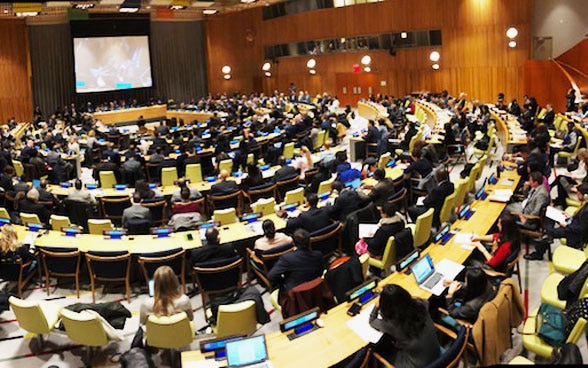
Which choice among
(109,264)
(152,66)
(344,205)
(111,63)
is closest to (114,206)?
(109,264)

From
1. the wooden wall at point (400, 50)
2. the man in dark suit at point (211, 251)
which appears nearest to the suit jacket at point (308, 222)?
the man in dark suit at point (211, 251)

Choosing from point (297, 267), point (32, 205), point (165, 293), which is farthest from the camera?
point (32, 205)

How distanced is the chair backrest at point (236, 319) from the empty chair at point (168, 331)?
352mm

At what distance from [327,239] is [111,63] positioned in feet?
96.1

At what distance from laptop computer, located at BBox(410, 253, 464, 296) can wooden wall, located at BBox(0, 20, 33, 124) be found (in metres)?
30.2

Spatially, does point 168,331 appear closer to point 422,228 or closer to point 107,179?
point 422,228

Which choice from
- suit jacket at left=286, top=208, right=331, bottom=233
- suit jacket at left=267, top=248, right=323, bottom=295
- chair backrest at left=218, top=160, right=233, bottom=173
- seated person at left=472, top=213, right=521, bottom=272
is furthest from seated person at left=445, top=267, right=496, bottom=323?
chair backrest at left=218, top=160, right=233, bottom=173

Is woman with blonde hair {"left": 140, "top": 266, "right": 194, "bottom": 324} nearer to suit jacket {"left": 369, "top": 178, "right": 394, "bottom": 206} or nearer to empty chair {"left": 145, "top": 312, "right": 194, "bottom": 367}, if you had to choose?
empty chair {"left": 145, "top": 312, "right": 194, "bottom": 367}

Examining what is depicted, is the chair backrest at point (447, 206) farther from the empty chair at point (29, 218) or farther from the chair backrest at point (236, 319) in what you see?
the empty chair at point (29, 218)

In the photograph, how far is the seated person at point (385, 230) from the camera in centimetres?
779

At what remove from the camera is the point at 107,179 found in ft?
46.5

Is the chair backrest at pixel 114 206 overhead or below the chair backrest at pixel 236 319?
overhead

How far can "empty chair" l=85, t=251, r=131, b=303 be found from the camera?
806 cm

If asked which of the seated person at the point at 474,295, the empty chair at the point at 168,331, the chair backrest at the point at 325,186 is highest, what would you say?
the chair backrest at the point at 325,186
